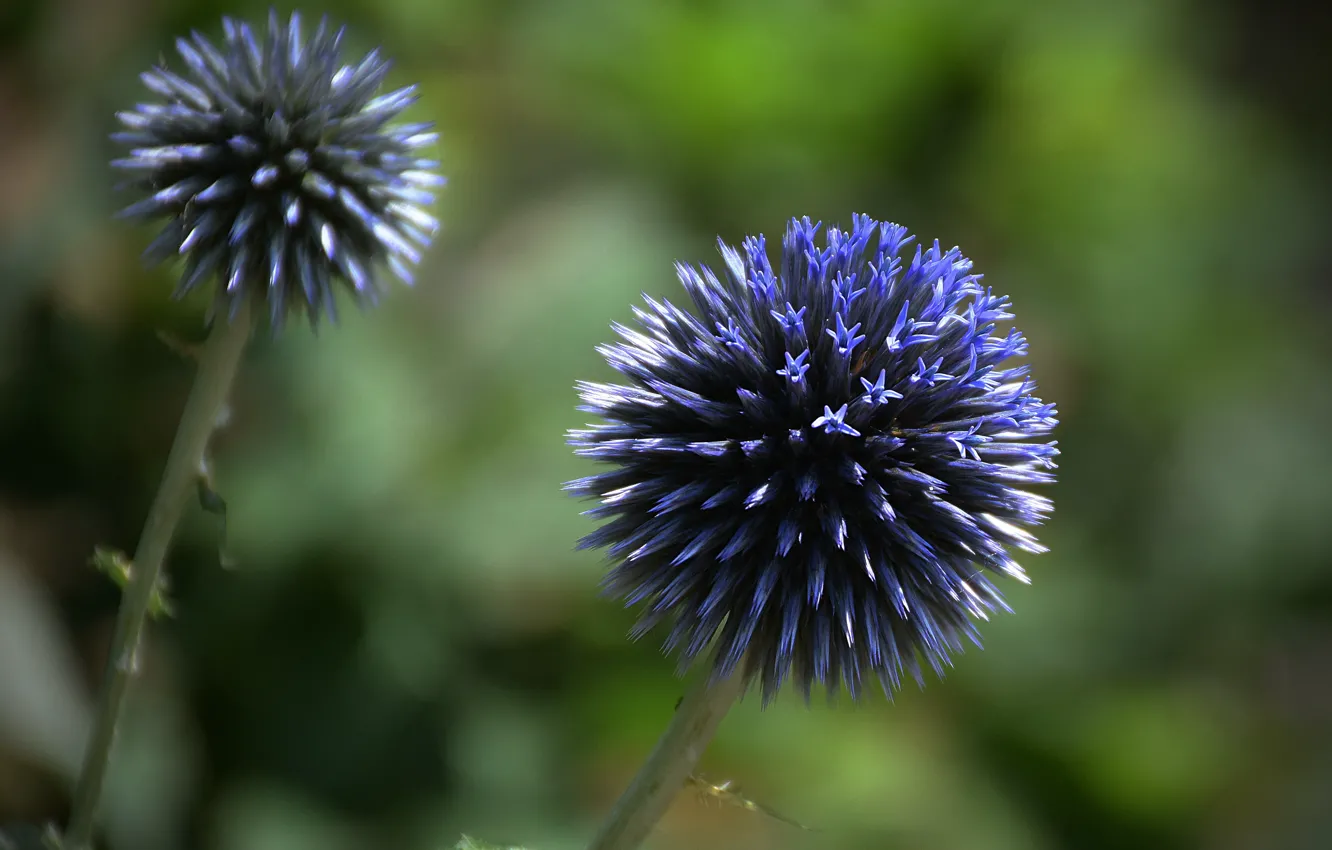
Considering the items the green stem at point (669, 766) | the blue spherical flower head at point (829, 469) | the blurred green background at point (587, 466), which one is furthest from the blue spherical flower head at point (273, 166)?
the blurred green background at point (587, 466)

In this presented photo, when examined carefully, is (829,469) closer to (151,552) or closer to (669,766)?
(669,766)

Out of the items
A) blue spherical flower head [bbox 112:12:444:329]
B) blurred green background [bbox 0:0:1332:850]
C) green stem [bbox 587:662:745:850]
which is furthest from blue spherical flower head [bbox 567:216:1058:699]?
blurred green background [bbox 0:0:1332:850]

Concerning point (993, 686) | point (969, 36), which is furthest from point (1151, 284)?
point (993, 686)

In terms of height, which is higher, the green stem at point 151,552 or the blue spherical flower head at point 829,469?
the blue spherical flower head at point 829,469

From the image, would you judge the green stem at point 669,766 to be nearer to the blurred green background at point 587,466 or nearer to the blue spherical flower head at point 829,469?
the blue spherical flower head at point 829,469

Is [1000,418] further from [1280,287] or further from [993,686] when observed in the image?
[1280,287]

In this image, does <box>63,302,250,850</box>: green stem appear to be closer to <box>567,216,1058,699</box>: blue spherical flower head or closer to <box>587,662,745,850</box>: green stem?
<box>567,216,1058,699</box>: blue spherical flower head
